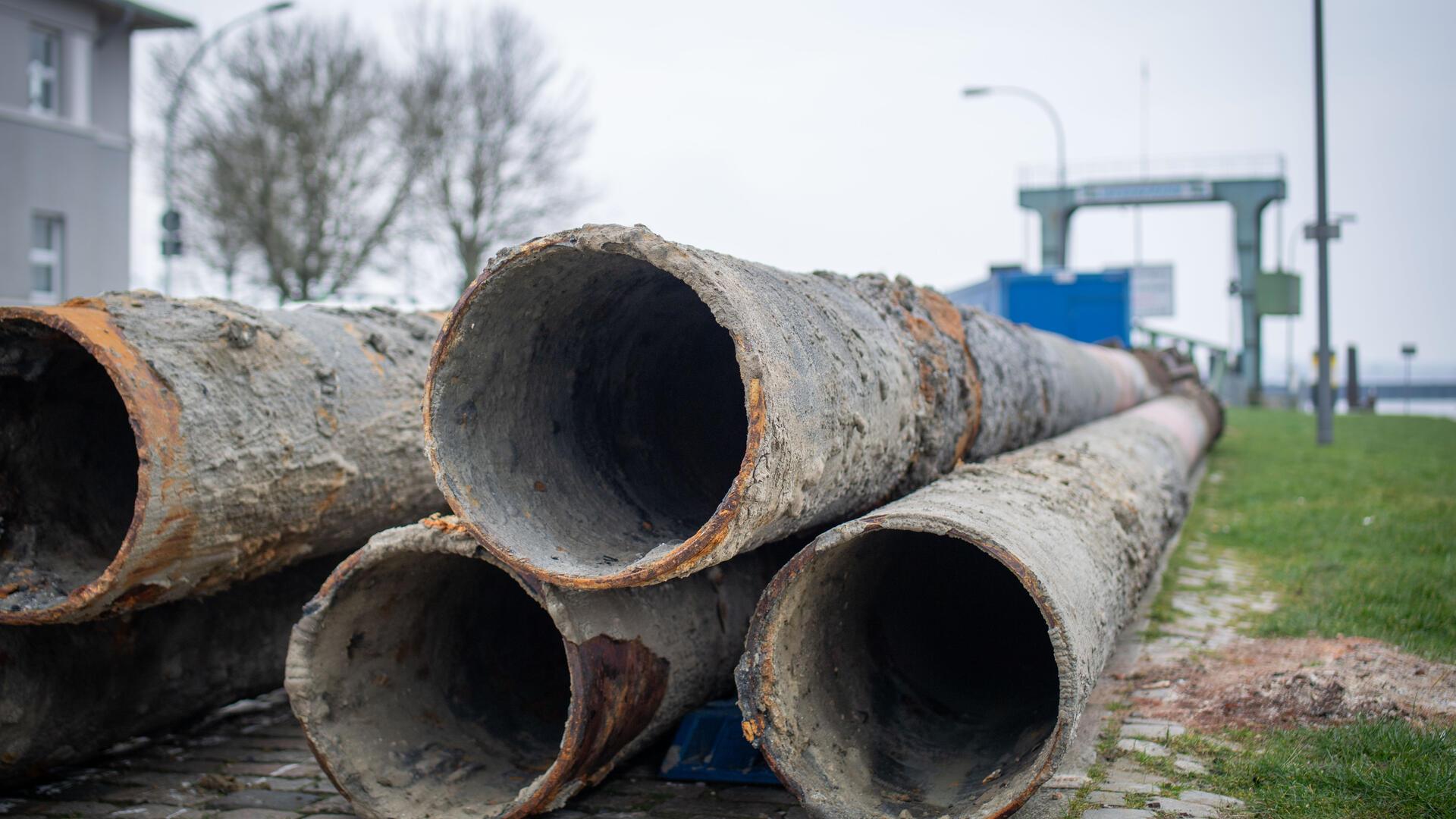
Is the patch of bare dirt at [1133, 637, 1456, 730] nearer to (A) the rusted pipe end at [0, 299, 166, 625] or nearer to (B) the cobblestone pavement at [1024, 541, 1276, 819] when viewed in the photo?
(B) the cobblestone pavement at [1024, 541, 1276, 819]

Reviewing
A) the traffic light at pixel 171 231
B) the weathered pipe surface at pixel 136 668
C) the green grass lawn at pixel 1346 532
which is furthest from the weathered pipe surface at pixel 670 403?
the traffic light at pixel 171 231

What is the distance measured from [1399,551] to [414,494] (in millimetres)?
5713

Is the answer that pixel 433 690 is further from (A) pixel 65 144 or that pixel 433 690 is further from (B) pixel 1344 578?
(A) pixel 65 144

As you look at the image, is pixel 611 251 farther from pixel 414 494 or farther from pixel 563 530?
pixel 414 494

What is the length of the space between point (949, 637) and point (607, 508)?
1.42 m

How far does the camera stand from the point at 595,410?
11.6 feet

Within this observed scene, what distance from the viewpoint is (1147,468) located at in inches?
219

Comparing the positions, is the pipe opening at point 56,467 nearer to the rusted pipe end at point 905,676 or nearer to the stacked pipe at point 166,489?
the stacked pipe at point 166,489

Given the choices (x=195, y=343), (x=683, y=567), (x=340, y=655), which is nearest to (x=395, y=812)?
(x=340, y=655)

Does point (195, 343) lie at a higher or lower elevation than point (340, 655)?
higher

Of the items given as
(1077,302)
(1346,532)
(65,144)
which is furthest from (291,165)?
(1346,532)

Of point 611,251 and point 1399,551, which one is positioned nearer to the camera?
point 611,251

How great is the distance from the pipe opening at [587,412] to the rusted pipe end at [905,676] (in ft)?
1.57

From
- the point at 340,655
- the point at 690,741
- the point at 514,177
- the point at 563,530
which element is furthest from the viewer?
the point at 514,177
